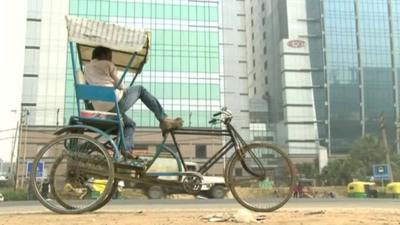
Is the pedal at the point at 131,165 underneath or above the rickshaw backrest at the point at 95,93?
underneath

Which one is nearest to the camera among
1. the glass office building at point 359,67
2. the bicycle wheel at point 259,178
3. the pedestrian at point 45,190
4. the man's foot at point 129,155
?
the man's foot at point 129,155

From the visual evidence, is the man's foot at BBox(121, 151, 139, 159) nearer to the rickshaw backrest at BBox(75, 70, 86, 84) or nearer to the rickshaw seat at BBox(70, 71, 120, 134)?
the rickshaw seat at BBox(70, 71, 120, 134)

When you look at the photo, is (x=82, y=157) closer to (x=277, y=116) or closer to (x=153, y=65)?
(x=153, y=65)

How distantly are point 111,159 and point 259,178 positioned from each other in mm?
2292

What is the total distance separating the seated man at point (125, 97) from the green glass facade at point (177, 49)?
69.9 meters

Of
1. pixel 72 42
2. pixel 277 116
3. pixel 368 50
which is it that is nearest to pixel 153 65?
pixel 277 116

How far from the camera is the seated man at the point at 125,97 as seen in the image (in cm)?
758

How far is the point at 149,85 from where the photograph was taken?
79.2 metres

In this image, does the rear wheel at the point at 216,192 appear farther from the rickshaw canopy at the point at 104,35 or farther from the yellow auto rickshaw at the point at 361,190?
the rickshaw canopy at the point at 104,35

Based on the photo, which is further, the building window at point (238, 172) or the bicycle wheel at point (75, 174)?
the building window at point (238, 172)

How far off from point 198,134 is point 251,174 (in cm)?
102

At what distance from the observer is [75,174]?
7523 mm

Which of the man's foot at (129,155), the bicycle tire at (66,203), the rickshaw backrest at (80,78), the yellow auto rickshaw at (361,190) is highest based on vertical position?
the rickshaw backrest at (80,78)

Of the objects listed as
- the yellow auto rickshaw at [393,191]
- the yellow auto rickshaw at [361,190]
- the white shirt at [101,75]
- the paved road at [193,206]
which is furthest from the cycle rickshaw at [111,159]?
the yellow auto rickshaw at [361,190]
